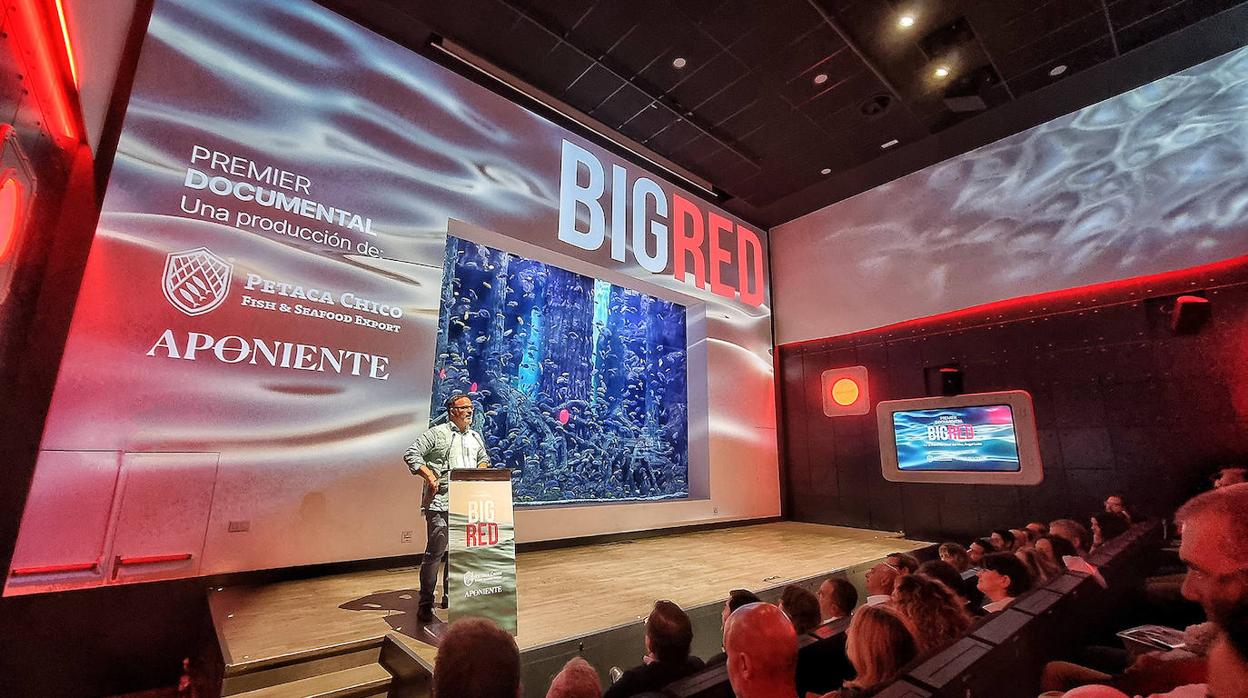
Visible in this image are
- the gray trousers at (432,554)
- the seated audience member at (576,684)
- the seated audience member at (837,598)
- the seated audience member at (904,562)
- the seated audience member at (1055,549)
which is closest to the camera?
the seated audience member at (576,684)

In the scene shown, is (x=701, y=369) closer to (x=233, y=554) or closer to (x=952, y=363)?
(x=952, y=363)

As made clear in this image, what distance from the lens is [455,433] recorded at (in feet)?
11.5

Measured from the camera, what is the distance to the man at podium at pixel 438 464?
3.22m

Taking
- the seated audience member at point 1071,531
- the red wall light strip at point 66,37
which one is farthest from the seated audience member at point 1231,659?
the red wall light strip at point 66,37

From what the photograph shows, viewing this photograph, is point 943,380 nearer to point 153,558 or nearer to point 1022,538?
point 1022,538

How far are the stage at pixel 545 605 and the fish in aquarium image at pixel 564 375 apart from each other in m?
1.11

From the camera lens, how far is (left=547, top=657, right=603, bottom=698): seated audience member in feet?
4.48

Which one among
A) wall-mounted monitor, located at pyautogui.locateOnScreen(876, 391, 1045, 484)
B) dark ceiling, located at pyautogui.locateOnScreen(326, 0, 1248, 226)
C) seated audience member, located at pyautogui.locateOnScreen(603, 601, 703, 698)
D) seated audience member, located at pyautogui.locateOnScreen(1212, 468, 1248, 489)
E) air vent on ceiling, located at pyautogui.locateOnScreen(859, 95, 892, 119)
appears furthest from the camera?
wall-mounted monitor, located at pyautogui.locateOnScreen(876, 391, 1045, 484)

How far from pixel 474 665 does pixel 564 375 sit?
206 inches

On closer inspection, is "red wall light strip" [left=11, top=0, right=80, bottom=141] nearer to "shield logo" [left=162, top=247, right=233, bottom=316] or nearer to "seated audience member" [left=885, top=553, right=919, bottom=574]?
"shield logo" [left=162, top=247, right=233, bottom=316]

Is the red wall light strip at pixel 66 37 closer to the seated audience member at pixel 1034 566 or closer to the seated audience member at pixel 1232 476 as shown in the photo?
the seated audience member at pixel 1034 566

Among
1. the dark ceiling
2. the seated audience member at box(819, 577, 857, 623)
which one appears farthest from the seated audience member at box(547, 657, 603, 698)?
the dark ceiling

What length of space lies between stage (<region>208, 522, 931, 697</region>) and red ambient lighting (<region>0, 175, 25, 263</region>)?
84.3 inches

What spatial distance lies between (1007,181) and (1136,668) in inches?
260
